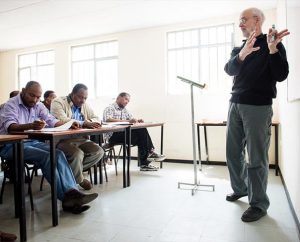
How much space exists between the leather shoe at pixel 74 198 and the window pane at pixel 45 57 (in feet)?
15.3

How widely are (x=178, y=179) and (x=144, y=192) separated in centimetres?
74

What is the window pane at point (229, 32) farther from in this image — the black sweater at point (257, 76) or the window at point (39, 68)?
the window at point (39, 68)

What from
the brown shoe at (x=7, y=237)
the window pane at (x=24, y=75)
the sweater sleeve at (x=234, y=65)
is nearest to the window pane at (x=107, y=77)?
the window pane at (x=24, y=75)

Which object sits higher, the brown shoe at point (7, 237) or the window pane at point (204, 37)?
the window pane at point (204, 37)

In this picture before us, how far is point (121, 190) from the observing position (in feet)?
9.34

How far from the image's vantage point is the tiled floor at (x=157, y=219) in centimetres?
171

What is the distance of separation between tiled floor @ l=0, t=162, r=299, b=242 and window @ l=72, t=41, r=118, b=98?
2912 mm

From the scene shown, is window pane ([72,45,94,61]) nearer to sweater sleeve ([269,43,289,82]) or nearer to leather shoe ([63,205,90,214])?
leather shoe ([63,205,90,214])

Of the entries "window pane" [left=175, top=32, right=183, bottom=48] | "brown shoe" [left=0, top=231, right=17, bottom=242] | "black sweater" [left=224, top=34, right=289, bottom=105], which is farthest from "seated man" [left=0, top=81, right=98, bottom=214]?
"window pane" [left=175, top=32, right=183, bottom=48]

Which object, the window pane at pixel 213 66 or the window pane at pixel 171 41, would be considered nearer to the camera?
the window pane at pixel 213 66

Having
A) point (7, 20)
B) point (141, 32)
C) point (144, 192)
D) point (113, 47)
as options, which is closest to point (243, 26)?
point (144, 192)

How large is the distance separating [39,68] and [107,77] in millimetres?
1891

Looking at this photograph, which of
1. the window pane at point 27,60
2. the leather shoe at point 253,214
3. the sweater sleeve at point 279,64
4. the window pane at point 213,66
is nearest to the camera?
the sweater sleeve at point 279,64

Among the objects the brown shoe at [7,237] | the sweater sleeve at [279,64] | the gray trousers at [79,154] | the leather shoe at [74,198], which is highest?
the sweater sleeve at [279,64]
